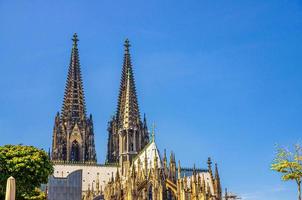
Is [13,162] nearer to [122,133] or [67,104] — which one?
[122,133]

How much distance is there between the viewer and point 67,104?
92.7 meters

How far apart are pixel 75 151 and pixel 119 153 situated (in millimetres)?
7922

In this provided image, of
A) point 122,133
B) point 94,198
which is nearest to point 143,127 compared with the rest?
point 122,133

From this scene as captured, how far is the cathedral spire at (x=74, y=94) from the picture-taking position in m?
91.8

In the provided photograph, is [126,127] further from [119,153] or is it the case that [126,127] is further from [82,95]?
[82,95]

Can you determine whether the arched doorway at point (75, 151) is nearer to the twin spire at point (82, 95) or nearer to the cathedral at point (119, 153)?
the cathedral at point (119, 153)

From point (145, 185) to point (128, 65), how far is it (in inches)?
1609

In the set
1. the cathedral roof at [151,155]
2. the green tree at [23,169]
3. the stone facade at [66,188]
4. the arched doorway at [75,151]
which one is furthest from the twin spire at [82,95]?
the stone facade at [66,188]

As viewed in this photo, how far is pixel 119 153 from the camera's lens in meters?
86.4

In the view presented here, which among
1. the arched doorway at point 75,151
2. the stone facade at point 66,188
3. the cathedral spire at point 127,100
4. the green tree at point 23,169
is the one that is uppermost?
the cathedral spire at point 127,100

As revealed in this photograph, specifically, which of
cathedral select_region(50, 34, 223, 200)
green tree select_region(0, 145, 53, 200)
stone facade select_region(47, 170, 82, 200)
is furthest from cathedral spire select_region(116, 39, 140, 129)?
stone facade select_region(47, 170, 82, 200)

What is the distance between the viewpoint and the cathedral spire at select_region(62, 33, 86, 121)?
91.8 metres

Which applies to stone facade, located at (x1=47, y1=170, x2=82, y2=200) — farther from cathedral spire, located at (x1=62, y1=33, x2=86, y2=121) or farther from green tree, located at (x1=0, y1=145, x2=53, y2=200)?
cathedral spire, located at (x1=62, y1=33, x2=86, y2=121)

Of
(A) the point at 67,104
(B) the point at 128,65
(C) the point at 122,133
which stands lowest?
(C) the point at 122,133
